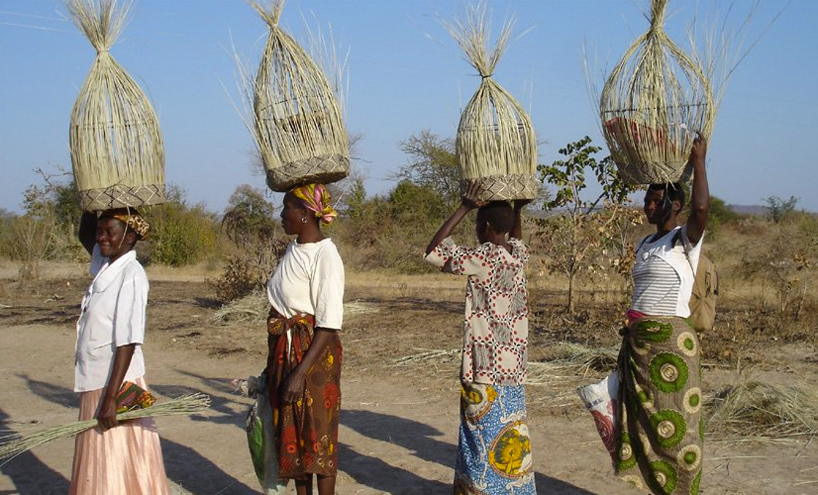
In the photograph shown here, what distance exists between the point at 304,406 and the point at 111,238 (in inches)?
42.8

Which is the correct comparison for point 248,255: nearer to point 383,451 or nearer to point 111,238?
point 383,451

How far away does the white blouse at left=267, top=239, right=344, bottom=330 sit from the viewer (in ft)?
10.8

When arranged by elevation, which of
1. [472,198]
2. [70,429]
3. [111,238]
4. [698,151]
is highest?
[698,151]

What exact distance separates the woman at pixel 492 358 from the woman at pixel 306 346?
579mm

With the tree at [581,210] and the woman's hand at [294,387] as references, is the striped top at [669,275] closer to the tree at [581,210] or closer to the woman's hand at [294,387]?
the woman's hand at [294,387]

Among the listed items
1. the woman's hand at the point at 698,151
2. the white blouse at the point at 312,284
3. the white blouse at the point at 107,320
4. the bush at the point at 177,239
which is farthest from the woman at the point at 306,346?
the bush at the point at 177,239

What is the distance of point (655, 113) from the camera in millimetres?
3812

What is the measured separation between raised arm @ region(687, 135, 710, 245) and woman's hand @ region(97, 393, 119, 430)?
8.48 ft

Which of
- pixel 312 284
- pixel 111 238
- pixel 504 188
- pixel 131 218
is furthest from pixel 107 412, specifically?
pixel 504 188

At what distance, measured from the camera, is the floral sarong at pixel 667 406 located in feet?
11.9

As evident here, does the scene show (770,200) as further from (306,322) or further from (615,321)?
(306,322)

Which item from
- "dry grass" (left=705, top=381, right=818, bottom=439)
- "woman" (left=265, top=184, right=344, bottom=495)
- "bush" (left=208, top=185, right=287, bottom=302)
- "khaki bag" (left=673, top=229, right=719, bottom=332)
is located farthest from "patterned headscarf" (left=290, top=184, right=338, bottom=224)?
"bush" (left=208, top=185, right=287, bottom=302)

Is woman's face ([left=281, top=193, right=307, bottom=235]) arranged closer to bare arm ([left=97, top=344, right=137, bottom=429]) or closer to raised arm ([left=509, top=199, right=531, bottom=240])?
bare arm ([left=97, top=344, right=137, bottom=429])

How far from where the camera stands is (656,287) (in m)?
3.69
